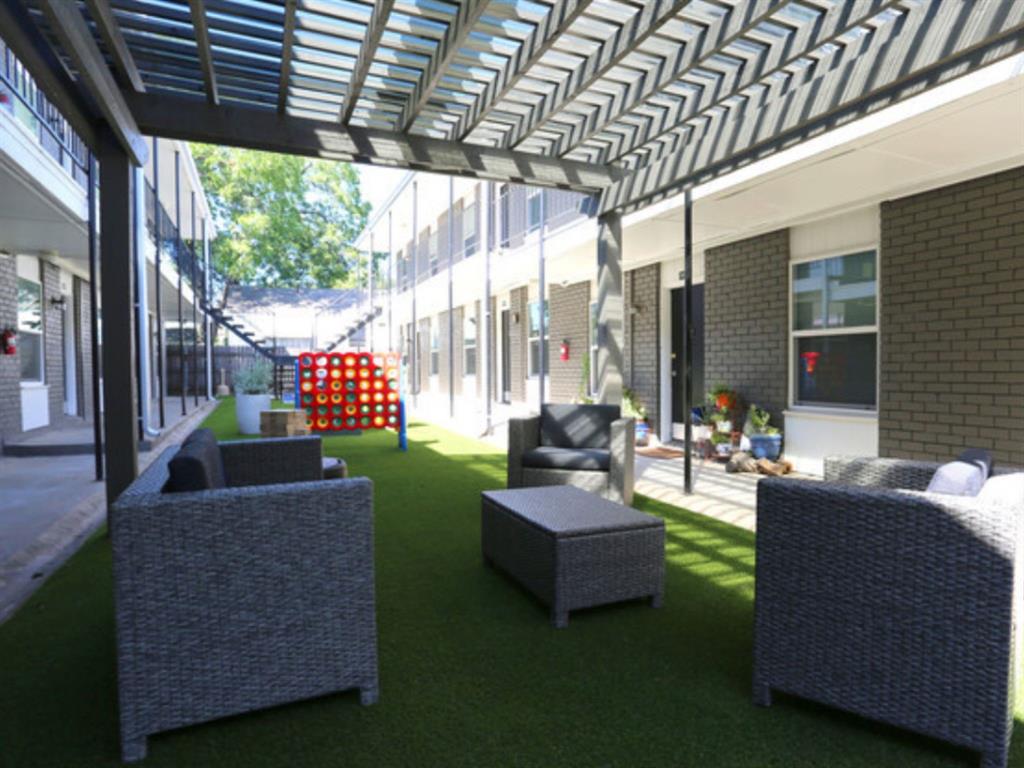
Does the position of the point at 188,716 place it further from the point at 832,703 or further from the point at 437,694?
the point at 832,703

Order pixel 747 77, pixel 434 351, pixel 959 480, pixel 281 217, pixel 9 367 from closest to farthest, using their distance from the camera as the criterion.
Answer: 1. pixel 959 480
2. pixel 747 77
3. pixel 9 367
4. pixel 434 351
5. pixel 281 217

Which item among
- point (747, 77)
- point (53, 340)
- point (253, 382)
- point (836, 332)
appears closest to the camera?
point (747, 77)

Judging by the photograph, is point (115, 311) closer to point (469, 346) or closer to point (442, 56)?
point (442, 56)

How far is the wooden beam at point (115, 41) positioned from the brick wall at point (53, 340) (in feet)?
23.5

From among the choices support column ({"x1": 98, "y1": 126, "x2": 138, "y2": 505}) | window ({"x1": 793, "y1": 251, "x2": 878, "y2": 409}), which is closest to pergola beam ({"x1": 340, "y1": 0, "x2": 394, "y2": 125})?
support column ({"x1": 98, "y1": 126, "x2": 138, "y2": 505})

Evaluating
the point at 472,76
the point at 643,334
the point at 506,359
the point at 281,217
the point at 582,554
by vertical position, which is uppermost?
the point at 281,217

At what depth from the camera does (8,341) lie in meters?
7.57

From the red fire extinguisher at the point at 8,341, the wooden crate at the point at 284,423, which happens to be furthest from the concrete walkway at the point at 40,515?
the wooden crate at the point at 284,423

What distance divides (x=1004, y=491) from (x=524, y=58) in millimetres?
3203

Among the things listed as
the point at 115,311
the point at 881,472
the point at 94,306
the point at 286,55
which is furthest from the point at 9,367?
the point at 881,472

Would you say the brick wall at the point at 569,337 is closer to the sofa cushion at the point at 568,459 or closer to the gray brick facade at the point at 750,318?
the gray brick facade at the point at 750,318

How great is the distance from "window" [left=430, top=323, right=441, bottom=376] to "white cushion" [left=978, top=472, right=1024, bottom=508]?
16694 millimetres

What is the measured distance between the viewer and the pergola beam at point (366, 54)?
10.2ft

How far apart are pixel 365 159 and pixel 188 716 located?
3.93 m
